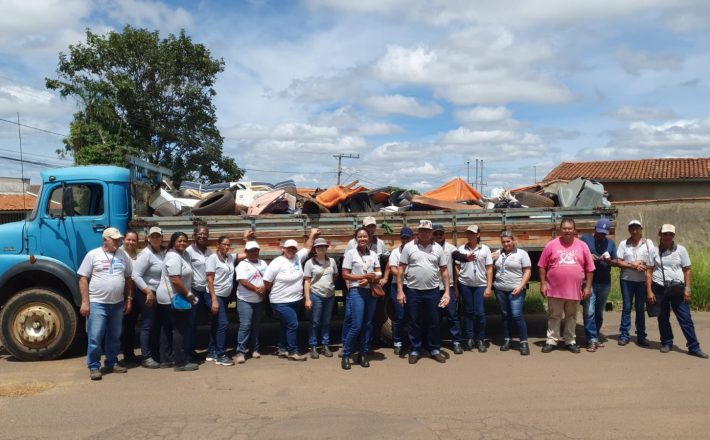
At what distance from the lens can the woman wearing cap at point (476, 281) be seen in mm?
7082

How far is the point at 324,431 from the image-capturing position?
4477 millimetres

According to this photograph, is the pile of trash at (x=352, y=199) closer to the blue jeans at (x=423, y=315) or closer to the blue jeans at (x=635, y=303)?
the blue jeans at (x=635, y=303)

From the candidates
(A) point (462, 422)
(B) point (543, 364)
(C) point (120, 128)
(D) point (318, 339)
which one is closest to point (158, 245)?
(D) point (318, 339)

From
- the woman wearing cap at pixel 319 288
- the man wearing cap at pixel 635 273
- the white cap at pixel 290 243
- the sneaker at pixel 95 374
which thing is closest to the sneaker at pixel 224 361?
the woman wearing cap at pixel 319 288

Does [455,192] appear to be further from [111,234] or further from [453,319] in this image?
[111,234]

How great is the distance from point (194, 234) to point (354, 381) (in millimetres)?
2671

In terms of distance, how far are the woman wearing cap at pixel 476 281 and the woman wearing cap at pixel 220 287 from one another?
2933 millimetres

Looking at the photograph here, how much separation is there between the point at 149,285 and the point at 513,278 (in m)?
4.45

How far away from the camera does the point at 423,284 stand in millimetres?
6578

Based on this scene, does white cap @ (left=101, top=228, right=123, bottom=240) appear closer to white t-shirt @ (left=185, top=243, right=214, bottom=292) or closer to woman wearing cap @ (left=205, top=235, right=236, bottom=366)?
white t-shirt @ (left=185, top=243, right=214, bottom=292)

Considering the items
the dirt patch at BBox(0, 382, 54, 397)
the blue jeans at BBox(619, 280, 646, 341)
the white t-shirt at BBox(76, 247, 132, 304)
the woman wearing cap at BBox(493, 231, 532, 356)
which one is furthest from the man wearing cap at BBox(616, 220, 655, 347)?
the dirt patch at BBox(0, 382, 54, 397)

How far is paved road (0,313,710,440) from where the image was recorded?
4.50 m

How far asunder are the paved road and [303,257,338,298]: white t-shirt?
873mm

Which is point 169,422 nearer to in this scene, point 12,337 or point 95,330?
point 95,330
